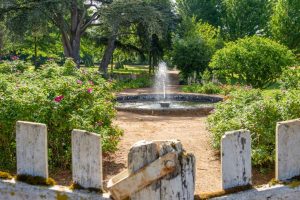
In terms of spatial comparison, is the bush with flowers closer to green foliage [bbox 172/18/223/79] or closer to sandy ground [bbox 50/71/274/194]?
sandy ground [bbox 50/71/274/194]

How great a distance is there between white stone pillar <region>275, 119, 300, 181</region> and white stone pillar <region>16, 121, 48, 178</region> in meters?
1.33

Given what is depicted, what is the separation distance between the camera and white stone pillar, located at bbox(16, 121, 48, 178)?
228 centimetres

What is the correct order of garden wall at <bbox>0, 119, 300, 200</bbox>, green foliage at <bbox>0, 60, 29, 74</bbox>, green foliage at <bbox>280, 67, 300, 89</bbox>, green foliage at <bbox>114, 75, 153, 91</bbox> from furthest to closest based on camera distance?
green foliage at <bbox>114, 75, 153, 91</bbox>, green foliage at <bbox>0, 60, 29, 74</bbox>, green foliage at <bbox>280, 67, 300, 89</bbox>, garden wall at <bbox>0, 119, 300, 200</bbox>

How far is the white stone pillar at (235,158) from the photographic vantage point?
215cm

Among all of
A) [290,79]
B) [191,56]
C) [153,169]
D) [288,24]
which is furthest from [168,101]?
[288,24]

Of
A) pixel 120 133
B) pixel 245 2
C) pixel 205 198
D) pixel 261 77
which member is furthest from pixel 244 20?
pixel 205 198

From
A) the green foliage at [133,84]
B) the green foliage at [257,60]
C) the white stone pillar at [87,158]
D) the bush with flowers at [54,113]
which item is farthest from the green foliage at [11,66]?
the green foliage at [133,84]

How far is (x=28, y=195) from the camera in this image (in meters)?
2.41

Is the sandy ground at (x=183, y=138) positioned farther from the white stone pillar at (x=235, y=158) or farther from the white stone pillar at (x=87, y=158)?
the white stone pillar at (x=87, y=158)

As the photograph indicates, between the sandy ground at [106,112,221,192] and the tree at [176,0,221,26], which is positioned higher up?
the tree at [176,0,221,26]

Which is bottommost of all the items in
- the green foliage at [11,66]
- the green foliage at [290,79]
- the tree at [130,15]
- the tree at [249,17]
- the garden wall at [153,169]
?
the garden wall at [153,169]

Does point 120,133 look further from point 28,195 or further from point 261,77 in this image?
point 261,77

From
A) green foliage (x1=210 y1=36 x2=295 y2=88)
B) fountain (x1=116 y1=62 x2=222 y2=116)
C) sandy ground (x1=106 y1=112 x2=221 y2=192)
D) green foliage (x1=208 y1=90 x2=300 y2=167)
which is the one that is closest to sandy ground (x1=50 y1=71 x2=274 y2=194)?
sandy ground (x1=106 y1=112 x2=221 y2=192)

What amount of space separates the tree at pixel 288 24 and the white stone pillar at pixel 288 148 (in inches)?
1176
